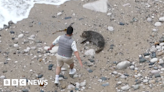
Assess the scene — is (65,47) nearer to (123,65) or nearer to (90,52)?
(90,52)

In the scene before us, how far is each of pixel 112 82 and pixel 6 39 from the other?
144 inches

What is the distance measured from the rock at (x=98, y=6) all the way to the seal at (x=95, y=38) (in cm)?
139

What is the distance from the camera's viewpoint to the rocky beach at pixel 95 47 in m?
6.13

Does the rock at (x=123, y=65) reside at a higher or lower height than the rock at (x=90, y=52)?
lower

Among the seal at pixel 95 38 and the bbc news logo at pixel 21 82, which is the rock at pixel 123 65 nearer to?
the seal at pixel 95 38

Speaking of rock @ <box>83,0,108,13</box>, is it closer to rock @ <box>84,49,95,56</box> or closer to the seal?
the seal

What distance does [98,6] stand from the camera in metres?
8.88

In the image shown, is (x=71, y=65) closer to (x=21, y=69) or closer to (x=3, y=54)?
(x=21, y=69)

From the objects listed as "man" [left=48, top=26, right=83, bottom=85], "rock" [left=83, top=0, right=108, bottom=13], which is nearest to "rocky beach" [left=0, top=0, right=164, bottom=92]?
"rock" [left=83, top=0, right=108, bottom=13]

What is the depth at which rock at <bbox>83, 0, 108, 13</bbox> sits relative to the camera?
345 inches

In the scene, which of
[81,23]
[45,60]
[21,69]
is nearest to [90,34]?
[81,23]

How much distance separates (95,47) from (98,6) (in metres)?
2.00

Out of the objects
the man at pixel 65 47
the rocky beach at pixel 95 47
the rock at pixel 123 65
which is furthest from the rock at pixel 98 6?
the man at pixel 65 47

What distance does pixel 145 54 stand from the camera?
681 cm
